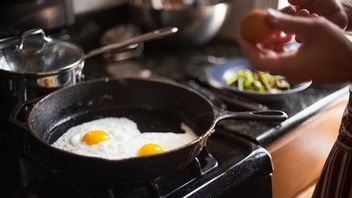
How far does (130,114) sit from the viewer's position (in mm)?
1158

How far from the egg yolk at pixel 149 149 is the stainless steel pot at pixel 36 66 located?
10.4 inches

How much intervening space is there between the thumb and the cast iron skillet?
253mm

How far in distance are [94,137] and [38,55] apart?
28 centimetres

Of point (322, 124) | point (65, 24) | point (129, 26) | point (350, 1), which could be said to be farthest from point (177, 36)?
point (350, 1)

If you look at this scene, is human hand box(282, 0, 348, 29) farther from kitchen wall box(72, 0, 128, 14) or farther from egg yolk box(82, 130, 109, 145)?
kitchen wall box(72, 0, 128, 14)

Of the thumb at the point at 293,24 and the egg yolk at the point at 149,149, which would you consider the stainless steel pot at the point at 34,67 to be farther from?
the thumb at the point at 293,24

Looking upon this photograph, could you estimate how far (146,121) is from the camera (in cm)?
112

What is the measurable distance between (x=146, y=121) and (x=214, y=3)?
751mm

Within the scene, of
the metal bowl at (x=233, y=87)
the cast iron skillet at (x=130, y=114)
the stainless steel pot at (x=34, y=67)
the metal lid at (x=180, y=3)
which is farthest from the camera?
the metal lid at (x=180, y=3)

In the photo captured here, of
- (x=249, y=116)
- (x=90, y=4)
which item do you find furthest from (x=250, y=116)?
(x=90, y=4)

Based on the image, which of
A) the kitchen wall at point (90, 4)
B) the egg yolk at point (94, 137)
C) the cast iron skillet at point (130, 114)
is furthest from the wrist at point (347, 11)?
the kitchen wall at point (90, 4)

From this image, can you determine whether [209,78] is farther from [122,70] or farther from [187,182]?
[187,182]

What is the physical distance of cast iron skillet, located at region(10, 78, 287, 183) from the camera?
811 mm

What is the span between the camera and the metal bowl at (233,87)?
1.29 m
